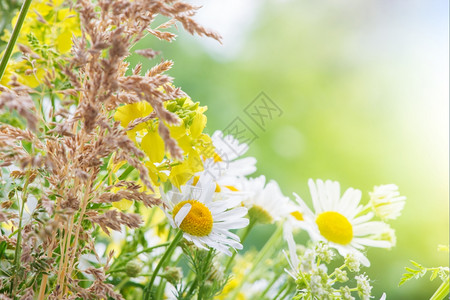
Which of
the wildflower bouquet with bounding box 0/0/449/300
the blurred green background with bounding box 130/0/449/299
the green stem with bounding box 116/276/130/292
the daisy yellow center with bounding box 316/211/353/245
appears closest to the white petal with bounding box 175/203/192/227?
the wildflower bouquet with bounding box 0/0/449/300

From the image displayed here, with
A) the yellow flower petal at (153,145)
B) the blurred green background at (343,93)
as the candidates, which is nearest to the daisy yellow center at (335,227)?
the yellow flower petal at (153,145)

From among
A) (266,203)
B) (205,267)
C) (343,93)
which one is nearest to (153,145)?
(205,267)

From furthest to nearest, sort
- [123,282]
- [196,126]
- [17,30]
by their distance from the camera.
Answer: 1. [123,282]
2. [196,126]
3. [17,30]

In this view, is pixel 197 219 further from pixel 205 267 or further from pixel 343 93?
pixel 343 93

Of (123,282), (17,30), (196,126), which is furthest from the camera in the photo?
(123,282)

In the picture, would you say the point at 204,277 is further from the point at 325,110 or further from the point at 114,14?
the point at 325,110

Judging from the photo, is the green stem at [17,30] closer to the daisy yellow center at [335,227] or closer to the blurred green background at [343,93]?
the daisy yellow center at [335,227]

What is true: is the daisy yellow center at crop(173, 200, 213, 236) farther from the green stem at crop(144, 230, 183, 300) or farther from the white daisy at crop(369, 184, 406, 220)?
the white daisy at crop(369, 184, 406, 220)
